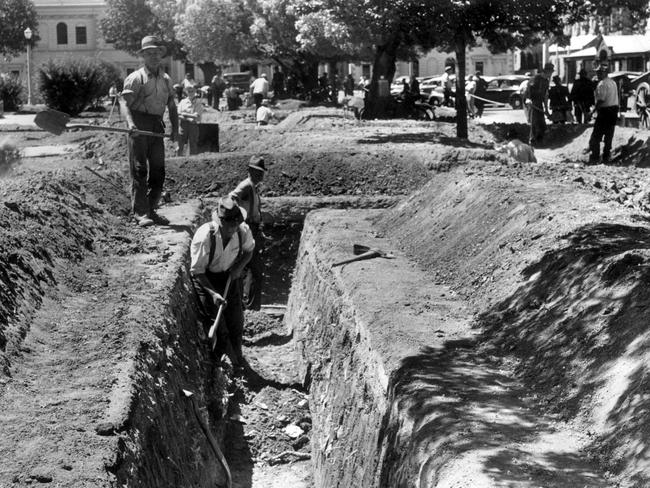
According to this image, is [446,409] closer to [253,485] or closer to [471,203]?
[253,485]

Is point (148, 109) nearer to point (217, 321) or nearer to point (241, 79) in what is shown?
point (217, 321)

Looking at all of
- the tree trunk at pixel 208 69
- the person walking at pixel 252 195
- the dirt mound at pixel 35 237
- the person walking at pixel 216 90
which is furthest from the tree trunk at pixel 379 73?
the tree trunk at pixel 208 69

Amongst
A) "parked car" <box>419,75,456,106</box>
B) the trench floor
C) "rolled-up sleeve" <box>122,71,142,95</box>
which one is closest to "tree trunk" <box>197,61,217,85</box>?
"parked car" <box>419,75,456,106</box>

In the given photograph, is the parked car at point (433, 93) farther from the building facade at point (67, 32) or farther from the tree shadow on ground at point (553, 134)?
the building facade at point (67, 32)

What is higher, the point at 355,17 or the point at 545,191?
the point at 355,17

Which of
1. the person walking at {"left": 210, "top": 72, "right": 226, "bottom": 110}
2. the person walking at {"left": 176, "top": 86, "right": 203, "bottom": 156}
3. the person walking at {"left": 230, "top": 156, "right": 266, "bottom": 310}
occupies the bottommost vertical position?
the person walking at {"left": 230, "top": 156, "right": 266, "bottom": 310}

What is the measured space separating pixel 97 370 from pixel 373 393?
210 cm

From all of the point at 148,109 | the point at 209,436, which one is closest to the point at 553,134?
the point at 148,109

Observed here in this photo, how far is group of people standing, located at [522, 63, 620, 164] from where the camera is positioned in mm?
20500

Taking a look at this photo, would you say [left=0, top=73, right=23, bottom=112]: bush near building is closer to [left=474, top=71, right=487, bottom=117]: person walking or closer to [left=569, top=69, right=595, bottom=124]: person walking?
[left=474, top=71, right=487, bottom=117]: person walking

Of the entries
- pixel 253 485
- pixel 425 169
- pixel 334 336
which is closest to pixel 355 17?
pixel 425 169

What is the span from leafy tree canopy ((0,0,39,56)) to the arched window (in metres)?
12.9

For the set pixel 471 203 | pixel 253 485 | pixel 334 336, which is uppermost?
pixel 471 203

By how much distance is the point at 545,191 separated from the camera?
41.4ft
